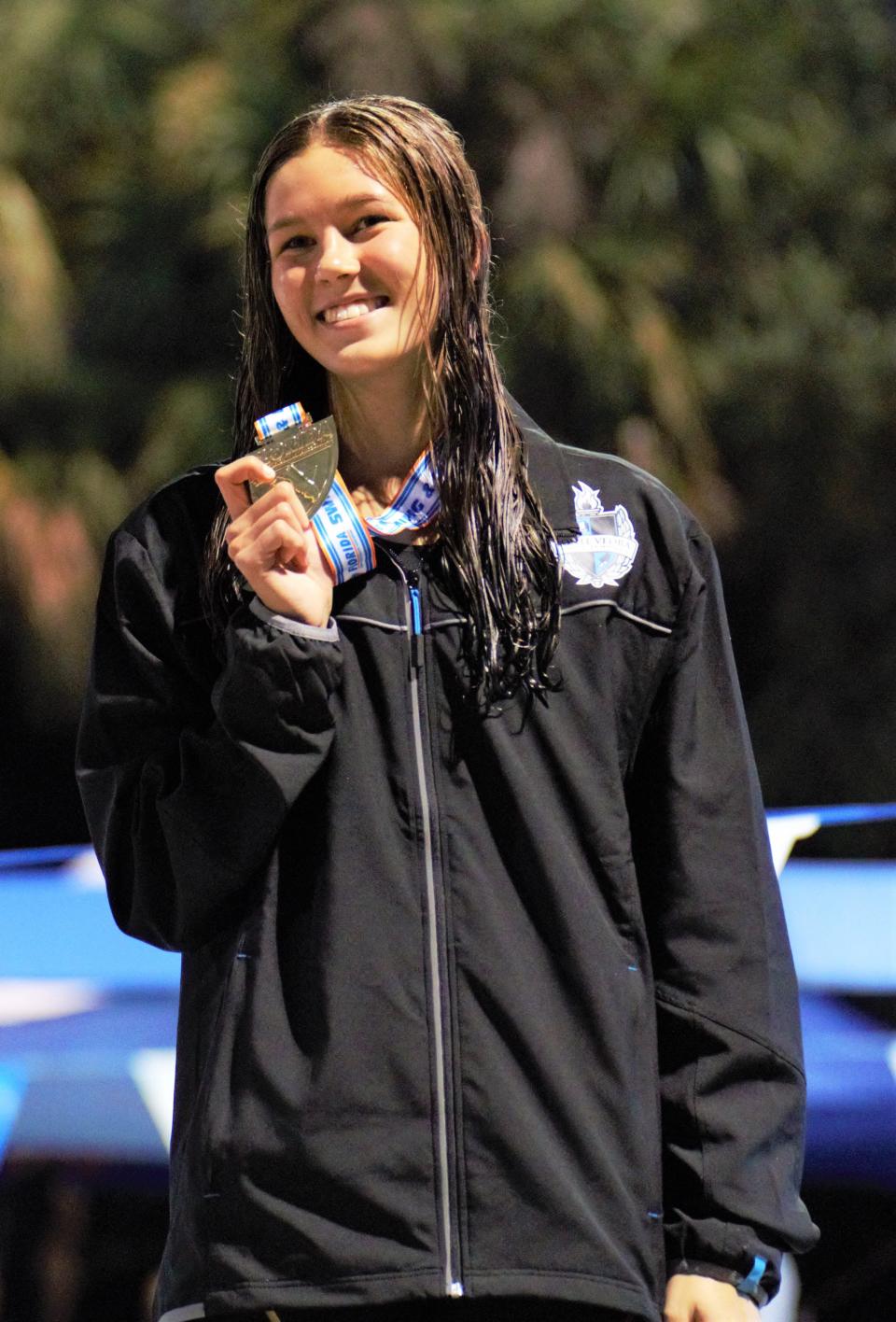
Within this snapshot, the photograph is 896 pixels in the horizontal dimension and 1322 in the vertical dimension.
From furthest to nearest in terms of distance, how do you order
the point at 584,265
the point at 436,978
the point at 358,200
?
the point at 584,265
the point at 358,200
the point at 436,978

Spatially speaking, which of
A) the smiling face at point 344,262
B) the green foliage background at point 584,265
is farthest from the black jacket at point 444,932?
the green foliage background at point 584,265

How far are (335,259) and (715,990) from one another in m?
0.64

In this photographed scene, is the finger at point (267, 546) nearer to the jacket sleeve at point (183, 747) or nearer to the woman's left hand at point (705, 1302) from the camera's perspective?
the jacket sleeve at point (183, 747)

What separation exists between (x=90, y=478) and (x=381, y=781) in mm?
5460

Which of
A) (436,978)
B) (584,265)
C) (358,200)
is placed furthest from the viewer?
(584,265)

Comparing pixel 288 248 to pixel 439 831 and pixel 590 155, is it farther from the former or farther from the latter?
pixel 590 155

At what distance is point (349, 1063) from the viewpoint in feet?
3.88

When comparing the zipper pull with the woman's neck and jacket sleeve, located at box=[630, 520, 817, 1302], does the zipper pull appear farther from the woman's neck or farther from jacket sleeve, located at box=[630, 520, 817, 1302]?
jacket sleeve, located at box=[630, 520, 817, 1302]

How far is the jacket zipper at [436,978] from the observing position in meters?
1.16

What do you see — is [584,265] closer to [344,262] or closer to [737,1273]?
[344,262]

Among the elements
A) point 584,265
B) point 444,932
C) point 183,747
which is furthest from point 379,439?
point 584,265

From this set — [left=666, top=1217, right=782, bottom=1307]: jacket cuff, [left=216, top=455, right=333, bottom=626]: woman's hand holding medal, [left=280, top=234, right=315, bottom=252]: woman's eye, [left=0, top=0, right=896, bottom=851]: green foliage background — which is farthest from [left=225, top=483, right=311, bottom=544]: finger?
[left=0, top=0, right=896, bottom=851]: green foliage background

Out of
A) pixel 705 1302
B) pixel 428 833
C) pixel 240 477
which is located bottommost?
pixel 705 1302

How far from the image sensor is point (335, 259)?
130 cm
